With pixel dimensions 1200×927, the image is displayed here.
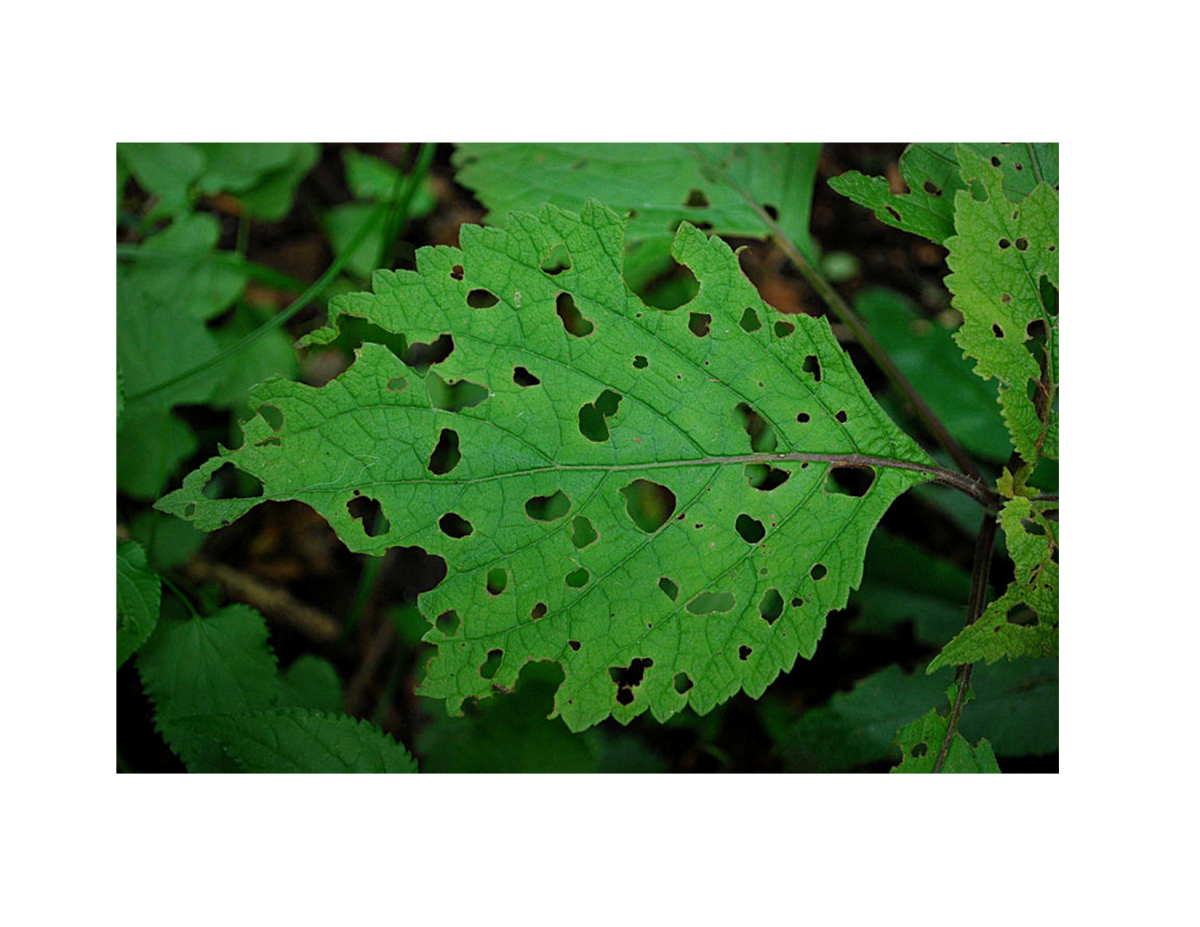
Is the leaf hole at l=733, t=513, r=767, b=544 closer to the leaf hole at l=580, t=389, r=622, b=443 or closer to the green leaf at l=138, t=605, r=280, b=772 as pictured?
the leaf hole at l=580, t=389, r=622, b=443

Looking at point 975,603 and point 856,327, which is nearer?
point 975,603

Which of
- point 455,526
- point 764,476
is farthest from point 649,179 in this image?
point 455,526

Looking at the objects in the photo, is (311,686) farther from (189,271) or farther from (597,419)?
(189,271)

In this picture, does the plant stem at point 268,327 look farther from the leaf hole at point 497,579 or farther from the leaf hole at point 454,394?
the leaf hole at point 497,579

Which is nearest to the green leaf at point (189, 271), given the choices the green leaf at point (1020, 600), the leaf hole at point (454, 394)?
the leaf hole at point (454, 394)

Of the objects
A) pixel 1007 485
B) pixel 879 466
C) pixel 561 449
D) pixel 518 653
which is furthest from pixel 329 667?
pixel 1007 485

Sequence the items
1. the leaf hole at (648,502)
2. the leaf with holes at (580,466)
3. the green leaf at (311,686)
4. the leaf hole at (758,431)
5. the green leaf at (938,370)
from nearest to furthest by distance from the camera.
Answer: the leaf with holes at (580,466)
the leaf hole at (758,431)
the green leaf at (311,686)
the leaf hole at (648,502)
the green leaf at (938,370)

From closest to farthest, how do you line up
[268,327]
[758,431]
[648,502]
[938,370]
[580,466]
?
[580,466] < [758,431] < [268,327] < [648,502] < [938,370]
